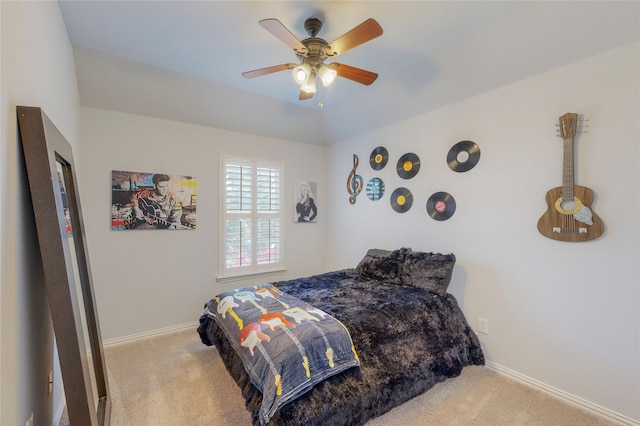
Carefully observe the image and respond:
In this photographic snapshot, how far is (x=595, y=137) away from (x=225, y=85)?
3412 millimetres

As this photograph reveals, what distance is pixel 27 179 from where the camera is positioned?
1248 millimetres

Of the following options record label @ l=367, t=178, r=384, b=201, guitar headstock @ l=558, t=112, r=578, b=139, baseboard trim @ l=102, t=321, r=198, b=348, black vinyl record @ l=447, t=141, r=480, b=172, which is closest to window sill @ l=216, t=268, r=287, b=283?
baseboard trim @ l=102, t=321, r=198, b=348

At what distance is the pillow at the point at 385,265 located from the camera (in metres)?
3.01

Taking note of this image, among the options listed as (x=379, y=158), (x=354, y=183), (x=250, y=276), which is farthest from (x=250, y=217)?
(x=379, y=158)

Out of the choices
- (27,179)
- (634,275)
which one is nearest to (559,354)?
(634,275)

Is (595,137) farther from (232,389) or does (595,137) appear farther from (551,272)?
(232,389)

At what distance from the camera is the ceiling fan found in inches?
67.2

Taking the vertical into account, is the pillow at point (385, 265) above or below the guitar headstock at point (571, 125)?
below

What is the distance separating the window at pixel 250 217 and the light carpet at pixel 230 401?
1.38 meters

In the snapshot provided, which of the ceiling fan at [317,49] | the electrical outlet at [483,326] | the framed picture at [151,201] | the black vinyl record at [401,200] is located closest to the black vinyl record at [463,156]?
the black vinyl record at [401,200]

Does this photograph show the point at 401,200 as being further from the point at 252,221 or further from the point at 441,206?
the point at 252,221

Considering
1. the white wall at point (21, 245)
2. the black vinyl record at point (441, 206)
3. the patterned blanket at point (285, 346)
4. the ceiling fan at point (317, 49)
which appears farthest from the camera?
the black vinyl record at point (441, 206)

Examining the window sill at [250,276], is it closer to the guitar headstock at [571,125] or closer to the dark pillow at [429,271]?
the dark pillow at [429,271]

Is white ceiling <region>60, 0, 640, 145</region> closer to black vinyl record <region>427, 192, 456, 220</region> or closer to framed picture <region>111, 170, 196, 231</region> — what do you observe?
framed picture <region>111, 170, 196, 231</region>
